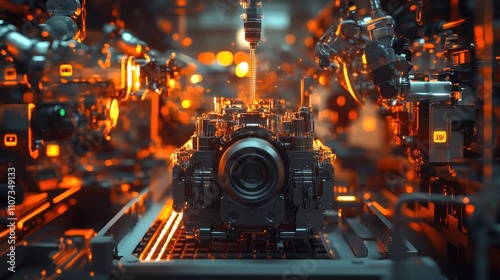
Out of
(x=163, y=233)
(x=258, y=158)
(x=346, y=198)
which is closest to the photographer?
(x=258, y=158)

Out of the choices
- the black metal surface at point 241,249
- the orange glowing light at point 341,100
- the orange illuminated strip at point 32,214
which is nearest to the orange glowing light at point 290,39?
the orange glowing light at point 341,100

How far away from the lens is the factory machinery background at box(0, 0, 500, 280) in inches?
118

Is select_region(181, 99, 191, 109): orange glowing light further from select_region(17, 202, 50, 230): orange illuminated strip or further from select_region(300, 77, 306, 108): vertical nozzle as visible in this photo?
select_region(17, 202, 50, 230): orange illuminated strip

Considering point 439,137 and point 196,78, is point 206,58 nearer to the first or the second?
point 196,78

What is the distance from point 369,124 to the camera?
6656 mm

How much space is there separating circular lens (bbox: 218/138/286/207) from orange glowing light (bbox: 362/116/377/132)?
3.50 meters

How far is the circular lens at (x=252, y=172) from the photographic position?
315 centimetres

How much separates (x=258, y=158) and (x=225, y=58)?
476cm

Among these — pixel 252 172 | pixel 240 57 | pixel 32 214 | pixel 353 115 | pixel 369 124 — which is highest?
pixel 240 57

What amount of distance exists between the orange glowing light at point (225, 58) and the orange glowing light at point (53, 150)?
112 inches

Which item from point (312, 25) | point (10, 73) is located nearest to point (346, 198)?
point (10, 73)

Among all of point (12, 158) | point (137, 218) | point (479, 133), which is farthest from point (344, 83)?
point (12, 158)

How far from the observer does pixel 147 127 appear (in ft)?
23.6

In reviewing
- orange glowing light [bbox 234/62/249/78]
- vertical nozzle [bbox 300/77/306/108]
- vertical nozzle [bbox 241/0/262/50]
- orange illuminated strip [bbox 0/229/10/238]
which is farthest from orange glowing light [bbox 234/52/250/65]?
orange illuminated strip [bbox 0/229/10/238]
